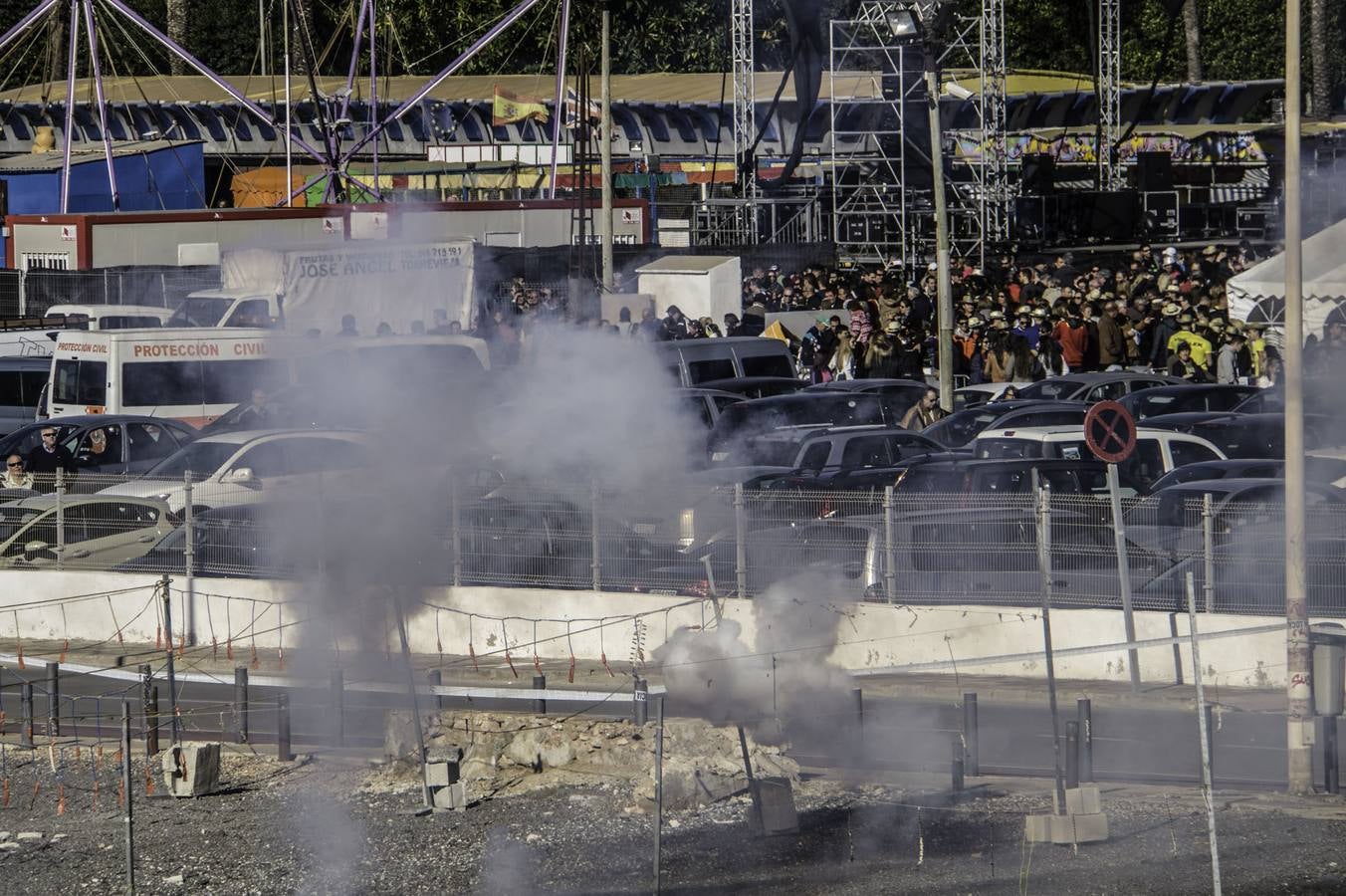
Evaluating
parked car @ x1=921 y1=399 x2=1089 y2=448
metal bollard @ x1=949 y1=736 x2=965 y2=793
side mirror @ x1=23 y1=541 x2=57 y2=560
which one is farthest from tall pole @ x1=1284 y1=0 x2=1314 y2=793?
side mirror @ x1=23 y1=541 x2=57 y2=560

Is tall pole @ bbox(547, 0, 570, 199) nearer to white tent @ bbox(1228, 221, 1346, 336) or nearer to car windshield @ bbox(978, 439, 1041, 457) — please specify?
white tent @ bbox(1228, 221, 1346, 336)

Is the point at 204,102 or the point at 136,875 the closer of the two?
the point at 136,875

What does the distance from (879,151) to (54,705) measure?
22.0 metres

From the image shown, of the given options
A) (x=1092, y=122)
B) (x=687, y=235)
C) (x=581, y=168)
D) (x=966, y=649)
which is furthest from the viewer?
(x=1092, y=122)

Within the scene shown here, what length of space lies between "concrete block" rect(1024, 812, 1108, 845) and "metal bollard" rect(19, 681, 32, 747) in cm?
759

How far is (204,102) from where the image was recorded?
182 ft

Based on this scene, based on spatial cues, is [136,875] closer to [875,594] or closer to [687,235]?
[875,594]

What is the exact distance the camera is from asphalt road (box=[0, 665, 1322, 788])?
42.6ft

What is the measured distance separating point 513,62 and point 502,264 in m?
38.3

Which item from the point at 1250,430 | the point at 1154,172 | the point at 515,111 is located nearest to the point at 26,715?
the point at 1250,430

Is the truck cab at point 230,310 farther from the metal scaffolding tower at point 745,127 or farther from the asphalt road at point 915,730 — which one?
the asphalt road at point 915,730

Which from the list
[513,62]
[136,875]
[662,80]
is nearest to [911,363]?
[136,875]

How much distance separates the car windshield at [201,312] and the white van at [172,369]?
12.0ft

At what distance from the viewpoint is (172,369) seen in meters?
24.3
